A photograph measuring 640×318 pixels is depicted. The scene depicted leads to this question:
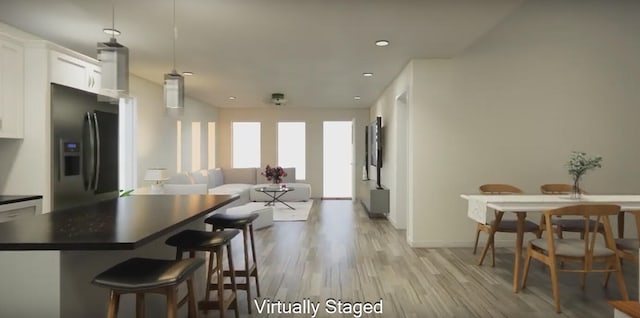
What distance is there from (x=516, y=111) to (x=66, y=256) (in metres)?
5.00

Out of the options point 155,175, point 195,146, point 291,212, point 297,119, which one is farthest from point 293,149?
point 155,175

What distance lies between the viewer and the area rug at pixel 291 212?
23.0 feet

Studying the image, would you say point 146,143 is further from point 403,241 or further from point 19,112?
point 403,241

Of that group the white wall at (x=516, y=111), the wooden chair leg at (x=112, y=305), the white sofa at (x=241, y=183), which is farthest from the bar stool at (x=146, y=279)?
the white sofa at (x=241, y=183)

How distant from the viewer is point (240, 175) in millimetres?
10008

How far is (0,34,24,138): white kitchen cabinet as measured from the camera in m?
3.21

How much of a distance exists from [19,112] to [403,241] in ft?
14.9

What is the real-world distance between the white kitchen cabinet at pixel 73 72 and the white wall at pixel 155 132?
1.07 meters

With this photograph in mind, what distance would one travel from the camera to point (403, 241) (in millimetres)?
5285

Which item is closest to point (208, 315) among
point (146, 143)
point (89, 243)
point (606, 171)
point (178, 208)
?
point (178, 208)

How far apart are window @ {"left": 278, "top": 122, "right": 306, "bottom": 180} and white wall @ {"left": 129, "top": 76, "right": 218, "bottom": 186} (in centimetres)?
282

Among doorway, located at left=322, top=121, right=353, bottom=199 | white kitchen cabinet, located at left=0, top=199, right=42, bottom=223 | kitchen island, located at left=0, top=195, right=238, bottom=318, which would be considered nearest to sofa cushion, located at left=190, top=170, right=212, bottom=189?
doorway, located at left=322, top=121, right=353, bottom=199

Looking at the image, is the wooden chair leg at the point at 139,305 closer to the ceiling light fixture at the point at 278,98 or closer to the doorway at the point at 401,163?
the doorway at the point at 401,163

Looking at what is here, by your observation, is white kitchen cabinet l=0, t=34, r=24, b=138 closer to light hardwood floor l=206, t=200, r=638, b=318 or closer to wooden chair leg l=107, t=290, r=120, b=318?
light hardwood floor l=206, t=200, r=638, b=318
